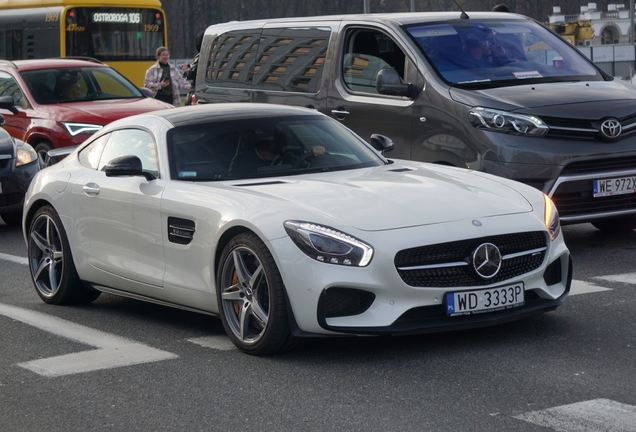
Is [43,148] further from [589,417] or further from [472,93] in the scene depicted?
[589,417]

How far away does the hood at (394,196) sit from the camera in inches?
233

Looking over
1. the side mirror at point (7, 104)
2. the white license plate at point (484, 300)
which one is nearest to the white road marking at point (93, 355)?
the white license plate at point (484, 300)

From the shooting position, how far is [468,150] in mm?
9383

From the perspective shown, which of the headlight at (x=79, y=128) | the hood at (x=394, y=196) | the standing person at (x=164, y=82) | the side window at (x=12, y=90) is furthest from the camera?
the standing person at (x=164, y=82)

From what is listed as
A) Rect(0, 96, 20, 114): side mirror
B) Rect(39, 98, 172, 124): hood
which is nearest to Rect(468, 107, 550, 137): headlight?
Rect(39, 98, 172, 124): hood

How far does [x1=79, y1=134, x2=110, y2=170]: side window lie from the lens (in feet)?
25.5

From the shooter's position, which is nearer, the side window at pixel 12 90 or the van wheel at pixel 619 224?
the van wheel at pixel 619 224

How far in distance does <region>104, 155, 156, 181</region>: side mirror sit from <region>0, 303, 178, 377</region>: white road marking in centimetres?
94

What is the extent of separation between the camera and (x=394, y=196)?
20.4 feet

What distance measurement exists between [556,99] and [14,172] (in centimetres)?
601

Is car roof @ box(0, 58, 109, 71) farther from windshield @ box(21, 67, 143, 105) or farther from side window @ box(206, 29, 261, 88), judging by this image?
side window @ box(206, 29, 261, 88)

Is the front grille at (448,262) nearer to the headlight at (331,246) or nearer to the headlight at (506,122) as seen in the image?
the headlight at (331,246)

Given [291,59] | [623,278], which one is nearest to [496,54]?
[291,59]

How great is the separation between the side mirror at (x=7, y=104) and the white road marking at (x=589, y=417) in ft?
37.0
